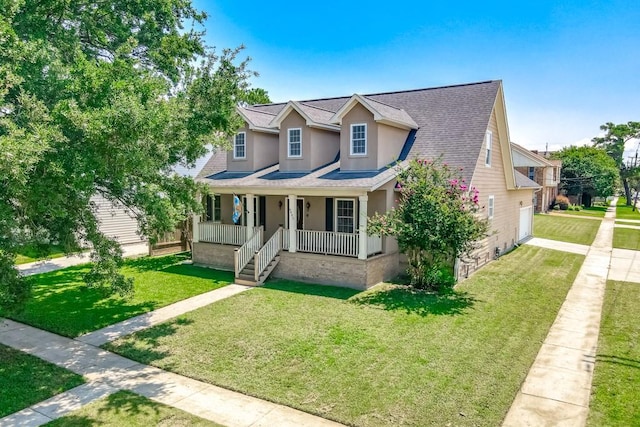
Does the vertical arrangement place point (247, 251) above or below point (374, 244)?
below

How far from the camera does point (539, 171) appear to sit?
43375mm

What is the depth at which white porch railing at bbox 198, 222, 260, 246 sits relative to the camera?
17859mm

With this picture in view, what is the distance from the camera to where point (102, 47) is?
1532 cm

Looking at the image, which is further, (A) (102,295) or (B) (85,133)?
(A) (102,295)

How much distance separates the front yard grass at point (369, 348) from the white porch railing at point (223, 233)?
4.12 m

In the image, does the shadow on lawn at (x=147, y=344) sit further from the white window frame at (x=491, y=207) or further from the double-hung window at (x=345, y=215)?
the white window frame at (x=491, y=207)

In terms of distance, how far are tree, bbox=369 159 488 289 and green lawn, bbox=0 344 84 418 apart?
947cm

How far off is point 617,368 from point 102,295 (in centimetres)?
1346

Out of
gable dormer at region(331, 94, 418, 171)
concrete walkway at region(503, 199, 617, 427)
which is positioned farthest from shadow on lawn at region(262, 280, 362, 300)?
concrete walkway at region(503, 199, 617, 427)

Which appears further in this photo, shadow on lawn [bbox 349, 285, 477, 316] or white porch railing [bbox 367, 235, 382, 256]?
white porch railing [bbox 367, 235, 382, 256]

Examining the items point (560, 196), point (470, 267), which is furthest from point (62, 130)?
point (560, 196)

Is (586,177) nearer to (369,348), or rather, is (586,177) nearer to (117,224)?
(117,224)

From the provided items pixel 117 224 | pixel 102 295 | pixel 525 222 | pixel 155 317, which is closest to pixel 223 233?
pixel 102 295

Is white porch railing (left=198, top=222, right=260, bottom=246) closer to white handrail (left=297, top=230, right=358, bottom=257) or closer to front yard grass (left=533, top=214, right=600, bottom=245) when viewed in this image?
white handrail (left=297, top=230, right=358, bottom=257)
